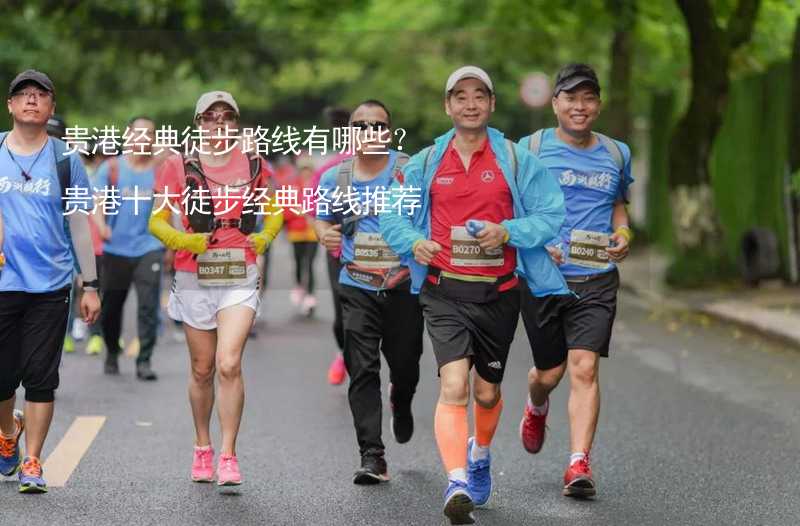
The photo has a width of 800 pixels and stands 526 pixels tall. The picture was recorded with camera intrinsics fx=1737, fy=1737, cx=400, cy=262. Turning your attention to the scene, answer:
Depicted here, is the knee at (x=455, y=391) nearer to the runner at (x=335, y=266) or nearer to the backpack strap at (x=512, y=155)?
the backpack strap at (x=512, y=155)

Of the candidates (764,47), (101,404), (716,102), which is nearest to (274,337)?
(101,404)

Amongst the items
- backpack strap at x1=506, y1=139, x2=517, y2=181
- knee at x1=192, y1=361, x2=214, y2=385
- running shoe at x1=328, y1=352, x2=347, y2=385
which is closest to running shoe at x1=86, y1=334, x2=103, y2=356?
running shoe at x1=328, y1=352, x2=347, y2=385

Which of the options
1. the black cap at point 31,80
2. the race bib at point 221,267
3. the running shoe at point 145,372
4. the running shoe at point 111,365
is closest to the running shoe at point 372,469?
the race bib at point 221,267

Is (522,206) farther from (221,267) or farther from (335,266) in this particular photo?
(335,266)

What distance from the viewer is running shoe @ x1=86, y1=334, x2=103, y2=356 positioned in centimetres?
1396

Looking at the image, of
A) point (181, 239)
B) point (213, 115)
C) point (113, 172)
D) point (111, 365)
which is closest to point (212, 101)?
point (213, 115)

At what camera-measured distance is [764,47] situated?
2922 centimetres

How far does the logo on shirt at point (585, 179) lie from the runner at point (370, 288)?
0.87 metres

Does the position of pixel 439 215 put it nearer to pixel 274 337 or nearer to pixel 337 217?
pixel 337 217

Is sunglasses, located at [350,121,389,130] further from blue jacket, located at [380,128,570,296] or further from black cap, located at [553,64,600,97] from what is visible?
blue jacket, located at [380,128,570,296]

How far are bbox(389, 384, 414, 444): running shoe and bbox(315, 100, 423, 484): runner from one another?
38 centimetres

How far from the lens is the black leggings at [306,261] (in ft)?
59.8

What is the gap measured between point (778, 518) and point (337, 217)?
8.76 ft

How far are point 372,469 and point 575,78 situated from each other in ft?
6.76
